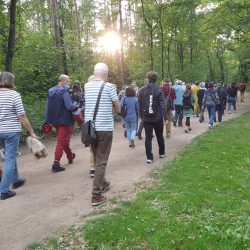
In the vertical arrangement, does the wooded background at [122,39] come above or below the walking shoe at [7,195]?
above

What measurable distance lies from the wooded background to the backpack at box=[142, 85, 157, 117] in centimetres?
571

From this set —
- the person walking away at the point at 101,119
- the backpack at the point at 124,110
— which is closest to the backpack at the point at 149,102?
the backpack at the point at 124,110

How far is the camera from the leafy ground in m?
4.76

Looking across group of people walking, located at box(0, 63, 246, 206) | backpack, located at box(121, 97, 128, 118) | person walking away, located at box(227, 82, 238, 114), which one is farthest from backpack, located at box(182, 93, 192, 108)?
person walking away, located at box(227, 82, 238, 114)

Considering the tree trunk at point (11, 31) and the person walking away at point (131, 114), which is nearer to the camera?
the person walking away at point (131, 114)

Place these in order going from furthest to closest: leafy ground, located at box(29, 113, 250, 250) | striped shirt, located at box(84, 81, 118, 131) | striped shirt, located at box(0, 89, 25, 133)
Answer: striped shirt, located at box(0, 89, 25, 133), striped shirt, located at box(84, 81, 118, 131), leafy ground, located at box(29, 113, 250, 250)

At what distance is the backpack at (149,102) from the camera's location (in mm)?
9116

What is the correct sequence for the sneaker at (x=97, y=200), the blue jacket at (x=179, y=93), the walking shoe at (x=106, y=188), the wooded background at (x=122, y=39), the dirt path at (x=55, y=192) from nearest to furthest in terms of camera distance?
the dirt path at (x=55, y=192), the sneaker at (x=97, y=200), the walking shoe at (x=106, y=188), the blue jacket at (x=179, y=93), the wooded background at (x=122, y=39)

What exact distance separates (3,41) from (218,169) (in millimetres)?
11471

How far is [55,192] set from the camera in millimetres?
7094

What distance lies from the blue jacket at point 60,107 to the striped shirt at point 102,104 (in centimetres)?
208

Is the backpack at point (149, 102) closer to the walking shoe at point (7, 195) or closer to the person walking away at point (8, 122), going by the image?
the person walking away at point (8, 122)

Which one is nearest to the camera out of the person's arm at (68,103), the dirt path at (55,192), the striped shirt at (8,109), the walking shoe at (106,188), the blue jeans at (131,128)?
the dirt path at (55,192)

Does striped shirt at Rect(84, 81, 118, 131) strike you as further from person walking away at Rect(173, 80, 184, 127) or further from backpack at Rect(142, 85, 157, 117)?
person walking away at Rect(173, 80, 184, 127)
